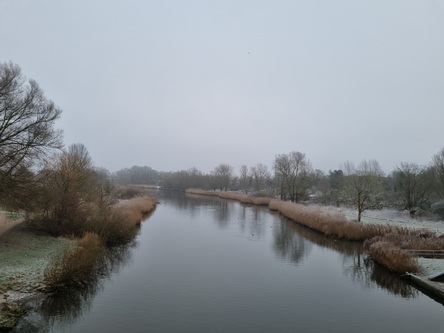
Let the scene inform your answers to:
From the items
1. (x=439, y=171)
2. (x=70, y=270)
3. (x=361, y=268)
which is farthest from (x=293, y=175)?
(x=70, y=270)

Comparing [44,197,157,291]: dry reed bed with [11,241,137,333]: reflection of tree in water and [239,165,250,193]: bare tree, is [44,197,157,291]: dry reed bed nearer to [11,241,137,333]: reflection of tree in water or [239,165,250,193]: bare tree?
[11,241,137,333]: reflection of tree in water

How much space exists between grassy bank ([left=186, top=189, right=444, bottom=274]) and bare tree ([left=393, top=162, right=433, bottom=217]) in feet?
34.9

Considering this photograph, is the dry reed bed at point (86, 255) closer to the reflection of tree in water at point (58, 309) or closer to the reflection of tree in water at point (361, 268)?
the reflection of tree in water at point (58, 309)

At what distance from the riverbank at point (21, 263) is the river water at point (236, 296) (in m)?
0.50

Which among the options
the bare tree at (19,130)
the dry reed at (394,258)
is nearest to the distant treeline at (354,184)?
the dry reed at (394,258)

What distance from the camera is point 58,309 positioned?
34.9 feet

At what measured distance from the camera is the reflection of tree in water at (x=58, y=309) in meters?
9.41

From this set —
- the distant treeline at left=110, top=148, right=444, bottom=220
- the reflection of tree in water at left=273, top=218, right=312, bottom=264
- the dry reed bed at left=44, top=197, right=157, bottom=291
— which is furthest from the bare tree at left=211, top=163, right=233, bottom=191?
the dry reed bed at left=44, top=197, right=157, bottom=291

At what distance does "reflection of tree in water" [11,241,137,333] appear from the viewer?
9406 mm

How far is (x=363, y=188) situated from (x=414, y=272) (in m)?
15.1

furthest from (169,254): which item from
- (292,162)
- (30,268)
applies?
(292,162)

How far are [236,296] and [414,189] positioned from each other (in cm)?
2939

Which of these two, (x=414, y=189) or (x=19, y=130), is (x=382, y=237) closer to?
(x=414, y=189)

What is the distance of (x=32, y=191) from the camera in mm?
17000
